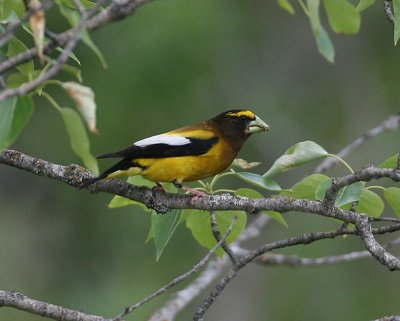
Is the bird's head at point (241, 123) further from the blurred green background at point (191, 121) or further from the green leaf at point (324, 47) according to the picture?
the blurred green background at point (191, 121)

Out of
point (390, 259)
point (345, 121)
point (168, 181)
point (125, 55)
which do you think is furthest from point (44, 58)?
point (345, 121)

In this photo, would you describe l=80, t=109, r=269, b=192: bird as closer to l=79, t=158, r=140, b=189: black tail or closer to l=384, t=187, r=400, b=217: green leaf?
l=79, t=158, r=140, b=189: black tail

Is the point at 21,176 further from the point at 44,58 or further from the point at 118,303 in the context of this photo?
the point at 44,58

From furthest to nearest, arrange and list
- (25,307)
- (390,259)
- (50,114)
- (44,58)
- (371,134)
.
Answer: (50,114)
(371,134)
(25,307)
(390,259)
(44,58)

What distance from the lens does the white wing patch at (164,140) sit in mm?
5795

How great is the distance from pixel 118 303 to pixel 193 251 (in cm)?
115

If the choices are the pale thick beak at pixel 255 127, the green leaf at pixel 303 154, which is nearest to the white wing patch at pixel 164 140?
the pale thick beak at pixel 255 127

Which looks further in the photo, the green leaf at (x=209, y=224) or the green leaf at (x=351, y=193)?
the green leaf at (x=209, y=224)

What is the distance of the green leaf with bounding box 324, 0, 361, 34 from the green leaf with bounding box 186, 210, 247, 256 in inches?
59.9

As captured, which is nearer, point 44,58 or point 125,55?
point 44,58

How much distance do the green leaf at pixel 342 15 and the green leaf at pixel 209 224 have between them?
4.99 ft

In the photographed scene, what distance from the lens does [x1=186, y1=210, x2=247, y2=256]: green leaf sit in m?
5.08

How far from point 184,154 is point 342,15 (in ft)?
7.66

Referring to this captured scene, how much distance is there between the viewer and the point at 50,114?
12.7 m
